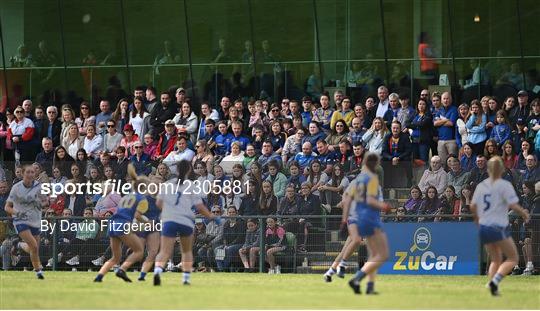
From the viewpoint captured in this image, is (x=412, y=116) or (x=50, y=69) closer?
(x=412, y=116)

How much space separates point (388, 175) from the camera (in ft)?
87.0

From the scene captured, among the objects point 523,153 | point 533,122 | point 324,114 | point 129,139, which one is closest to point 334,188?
point 324,114

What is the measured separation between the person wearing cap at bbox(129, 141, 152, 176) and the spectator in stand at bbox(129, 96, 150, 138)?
54.2 inches

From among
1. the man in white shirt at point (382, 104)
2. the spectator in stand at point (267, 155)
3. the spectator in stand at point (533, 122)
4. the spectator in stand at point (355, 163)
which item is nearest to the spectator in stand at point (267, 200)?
the spectator in stand at point (267, 155)

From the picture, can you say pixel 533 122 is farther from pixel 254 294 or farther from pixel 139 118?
pixel 254 294

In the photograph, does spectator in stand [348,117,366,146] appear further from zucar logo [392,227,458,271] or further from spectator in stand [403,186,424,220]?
zucar logo [392,227,458,271]

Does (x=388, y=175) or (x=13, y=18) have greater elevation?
(x=13, y=18)

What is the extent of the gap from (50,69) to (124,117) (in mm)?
5476

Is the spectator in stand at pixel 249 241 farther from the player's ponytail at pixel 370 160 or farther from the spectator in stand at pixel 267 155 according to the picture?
the player's ponytail at pixel 370 160

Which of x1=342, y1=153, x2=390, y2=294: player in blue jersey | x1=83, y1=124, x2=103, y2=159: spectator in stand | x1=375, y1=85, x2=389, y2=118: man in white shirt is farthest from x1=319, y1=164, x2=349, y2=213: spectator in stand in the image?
x1=342, y1=153, x2=390, y2=294: player in blue jersey

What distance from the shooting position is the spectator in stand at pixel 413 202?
2622cm

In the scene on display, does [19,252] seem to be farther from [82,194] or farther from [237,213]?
[237,213]

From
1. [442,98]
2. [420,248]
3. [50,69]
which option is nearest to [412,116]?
[442,98]

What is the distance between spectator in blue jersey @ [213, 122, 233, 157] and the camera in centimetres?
2833
